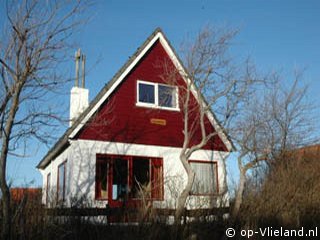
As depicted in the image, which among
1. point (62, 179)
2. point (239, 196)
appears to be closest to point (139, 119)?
point (62, 179)

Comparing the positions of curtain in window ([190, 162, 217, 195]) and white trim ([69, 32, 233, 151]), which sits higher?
white trim ([69, 32, 233, 151])

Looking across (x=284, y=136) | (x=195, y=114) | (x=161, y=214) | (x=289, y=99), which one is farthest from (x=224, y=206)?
(x=289, y=99)

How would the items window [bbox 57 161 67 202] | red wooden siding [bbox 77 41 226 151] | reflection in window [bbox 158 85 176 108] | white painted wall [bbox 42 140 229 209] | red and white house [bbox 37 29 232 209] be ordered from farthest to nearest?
reflection in window [bbox 158 85 176 108] → window [bbox 57 161 67 202] → red wooden siding [bbox 77 41 226 151] → red and white house [bbox 37 29 232 209] → white painted wall [bbox 42 140 229 209]

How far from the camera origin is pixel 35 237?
755 centimetres

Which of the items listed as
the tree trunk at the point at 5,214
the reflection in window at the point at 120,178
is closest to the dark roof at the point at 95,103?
the reflection in window at the point at 120,178

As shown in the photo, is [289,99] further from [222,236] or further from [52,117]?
[52,117]

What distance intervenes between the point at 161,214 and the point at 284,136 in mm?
9541

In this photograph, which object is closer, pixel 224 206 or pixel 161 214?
pixel 161 214

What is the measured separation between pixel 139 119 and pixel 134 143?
97 cm

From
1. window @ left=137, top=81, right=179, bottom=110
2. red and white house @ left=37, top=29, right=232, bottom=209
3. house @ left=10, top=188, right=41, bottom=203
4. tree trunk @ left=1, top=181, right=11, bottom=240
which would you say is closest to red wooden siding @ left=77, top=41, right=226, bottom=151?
red and white house @ left=37, top=29, right=232, bottom=209

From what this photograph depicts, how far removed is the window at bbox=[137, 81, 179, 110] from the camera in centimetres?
1512

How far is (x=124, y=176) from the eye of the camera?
46.0 ft

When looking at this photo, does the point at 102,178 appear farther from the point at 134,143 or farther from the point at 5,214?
the point at 5,214

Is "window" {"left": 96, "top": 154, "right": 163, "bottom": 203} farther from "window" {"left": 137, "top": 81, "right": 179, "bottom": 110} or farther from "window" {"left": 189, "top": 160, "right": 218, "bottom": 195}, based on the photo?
"window" {"left": 137, "top": 81, "right": 179, "bottom": 110}
